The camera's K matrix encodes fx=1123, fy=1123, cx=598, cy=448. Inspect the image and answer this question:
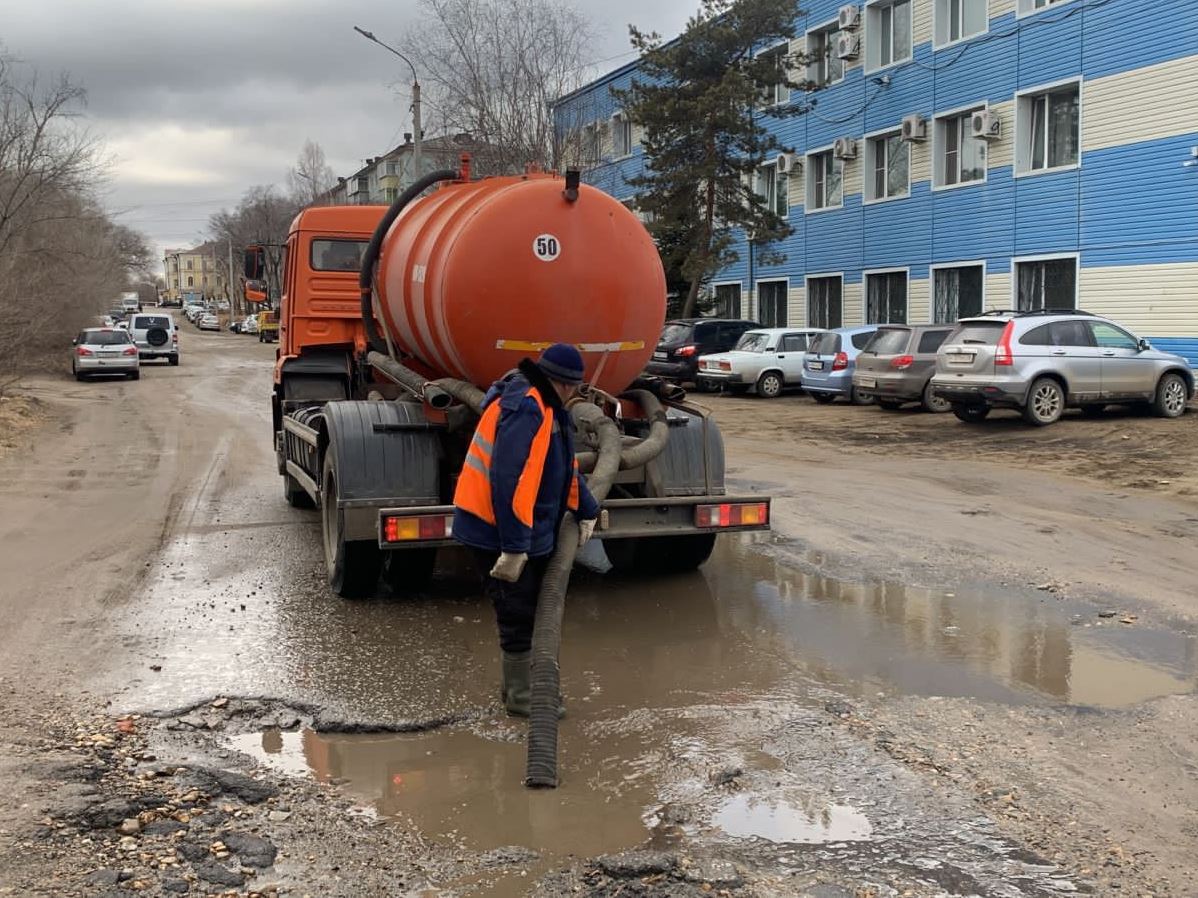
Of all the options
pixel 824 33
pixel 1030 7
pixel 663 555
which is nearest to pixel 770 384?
pixel 1030 7

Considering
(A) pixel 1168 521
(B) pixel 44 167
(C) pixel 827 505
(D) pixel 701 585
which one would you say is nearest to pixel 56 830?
(D) pixel 701 585

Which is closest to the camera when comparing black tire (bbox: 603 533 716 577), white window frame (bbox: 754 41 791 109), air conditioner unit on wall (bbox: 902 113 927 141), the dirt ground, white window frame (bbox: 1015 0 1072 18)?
the dirt ground

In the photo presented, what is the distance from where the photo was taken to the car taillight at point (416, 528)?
20.8 ft

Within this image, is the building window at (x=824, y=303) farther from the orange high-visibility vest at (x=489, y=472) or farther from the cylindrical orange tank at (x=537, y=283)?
the orange high-visibility vest at (x=489, y=472)

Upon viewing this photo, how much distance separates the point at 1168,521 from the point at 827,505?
2974 mm

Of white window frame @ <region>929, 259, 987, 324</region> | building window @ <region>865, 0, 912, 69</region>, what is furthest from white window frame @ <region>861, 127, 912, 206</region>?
white window frame @ <region>929, 259, 987, 324</region>

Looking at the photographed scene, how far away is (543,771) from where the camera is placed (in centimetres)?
432

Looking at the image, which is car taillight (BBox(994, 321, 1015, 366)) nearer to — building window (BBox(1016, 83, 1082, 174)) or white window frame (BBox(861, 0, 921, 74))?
building window (BBox(1016, 83, 1082, 174))

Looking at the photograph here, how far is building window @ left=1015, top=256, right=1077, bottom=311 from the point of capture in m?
23.9

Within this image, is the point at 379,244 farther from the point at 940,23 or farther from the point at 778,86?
the point at 778,86

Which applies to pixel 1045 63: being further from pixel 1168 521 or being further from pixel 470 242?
pixel 470 242

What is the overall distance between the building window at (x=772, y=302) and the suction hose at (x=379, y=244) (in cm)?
2751

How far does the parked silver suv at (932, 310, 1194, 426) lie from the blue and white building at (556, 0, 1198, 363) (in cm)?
494

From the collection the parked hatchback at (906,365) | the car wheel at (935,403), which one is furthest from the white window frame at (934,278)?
the car wheel at (935,403)
